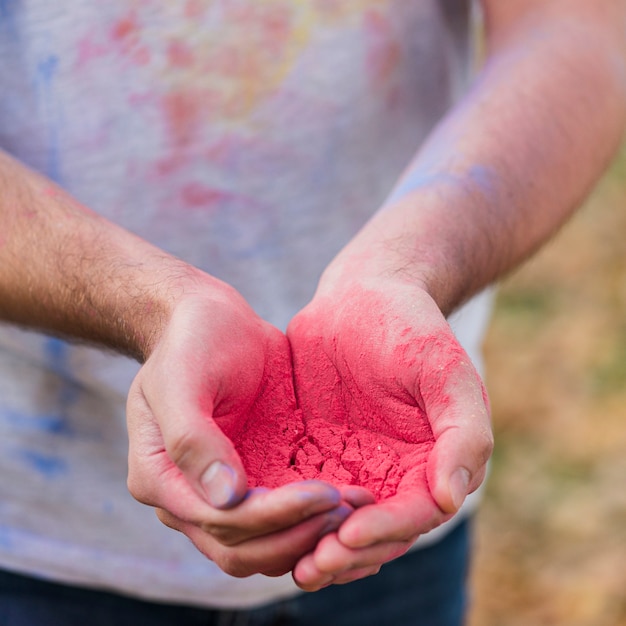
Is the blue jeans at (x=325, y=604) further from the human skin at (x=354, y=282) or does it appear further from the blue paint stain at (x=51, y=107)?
the blue paint stain at (x=51, y=107)

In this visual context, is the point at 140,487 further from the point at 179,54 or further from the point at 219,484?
the point at 179,54

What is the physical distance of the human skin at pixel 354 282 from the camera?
90cm

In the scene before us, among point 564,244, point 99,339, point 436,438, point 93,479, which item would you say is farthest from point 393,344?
point 564,244

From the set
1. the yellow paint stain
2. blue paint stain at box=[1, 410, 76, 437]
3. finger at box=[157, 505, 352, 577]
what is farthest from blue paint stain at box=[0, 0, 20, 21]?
finger at box=[157, 505, 352, 577]

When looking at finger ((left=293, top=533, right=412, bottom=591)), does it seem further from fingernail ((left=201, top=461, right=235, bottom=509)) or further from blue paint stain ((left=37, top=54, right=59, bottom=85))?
blue paint stain ((left=37, top=54, right=59, bottom=85))

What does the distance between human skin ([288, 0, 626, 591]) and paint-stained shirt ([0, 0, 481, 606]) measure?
9.1 inches

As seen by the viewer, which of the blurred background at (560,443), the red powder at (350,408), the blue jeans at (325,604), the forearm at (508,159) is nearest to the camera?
the red powder at (350,408)

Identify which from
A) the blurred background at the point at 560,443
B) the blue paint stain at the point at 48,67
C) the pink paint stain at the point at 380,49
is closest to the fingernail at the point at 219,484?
the blue paint stain at the point at 48,67

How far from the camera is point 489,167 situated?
4.58ft

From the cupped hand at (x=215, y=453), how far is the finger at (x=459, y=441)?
0.11m

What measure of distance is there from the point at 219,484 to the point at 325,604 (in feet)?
2.72

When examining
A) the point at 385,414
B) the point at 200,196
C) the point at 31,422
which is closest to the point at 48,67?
the point at 200,196

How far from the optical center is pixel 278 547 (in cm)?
89

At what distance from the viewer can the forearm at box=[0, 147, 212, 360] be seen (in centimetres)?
113
